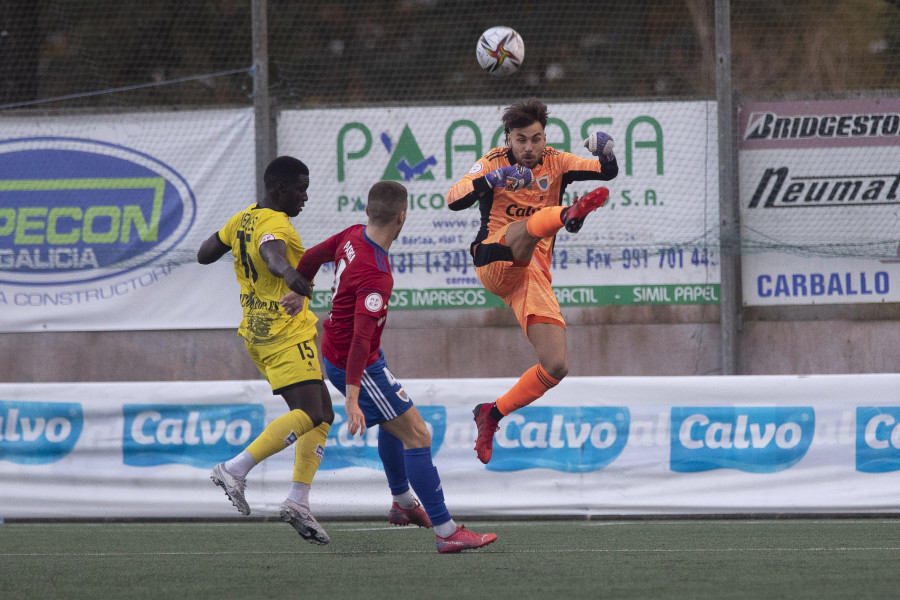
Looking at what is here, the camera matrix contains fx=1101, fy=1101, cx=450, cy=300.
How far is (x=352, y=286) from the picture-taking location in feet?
18.0

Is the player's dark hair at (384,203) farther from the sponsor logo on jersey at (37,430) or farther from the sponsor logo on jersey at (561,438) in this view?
the sponsor logo on jersey at (37,430)

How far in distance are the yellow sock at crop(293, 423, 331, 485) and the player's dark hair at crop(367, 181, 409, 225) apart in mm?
1433

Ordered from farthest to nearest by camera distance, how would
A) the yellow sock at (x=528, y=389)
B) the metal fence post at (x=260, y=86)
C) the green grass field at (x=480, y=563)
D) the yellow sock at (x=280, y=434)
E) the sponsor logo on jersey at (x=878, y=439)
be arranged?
the metal fence post at (x=260, y=86) → the sponsor logo on jersey at (x=878, y=439) → the yellow sock at (x=528, y=389) → the yellow sock at (x=280, y=434) → the green grass field at (x=480, y=563)

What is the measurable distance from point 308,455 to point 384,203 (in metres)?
1.60

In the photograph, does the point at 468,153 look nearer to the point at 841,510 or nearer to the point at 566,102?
the point at 566,102

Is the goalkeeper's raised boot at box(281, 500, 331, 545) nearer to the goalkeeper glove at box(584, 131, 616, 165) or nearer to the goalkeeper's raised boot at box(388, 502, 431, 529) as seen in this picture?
the goalkeeper's raised boot at box(388, 502, 431, 529)

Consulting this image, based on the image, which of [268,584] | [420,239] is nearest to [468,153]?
[420,239]

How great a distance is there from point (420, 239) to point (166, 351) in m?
2.80

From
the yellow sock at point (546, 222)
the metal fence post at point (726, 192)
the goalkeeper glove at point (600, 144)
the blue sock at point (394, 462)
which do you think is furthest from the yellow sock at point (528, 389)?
the metal fence post at point (726, 192)

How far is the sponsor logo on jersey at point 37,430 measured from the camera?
8484 mm

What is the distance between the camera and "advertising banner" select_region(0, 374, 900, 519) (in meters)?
7.99

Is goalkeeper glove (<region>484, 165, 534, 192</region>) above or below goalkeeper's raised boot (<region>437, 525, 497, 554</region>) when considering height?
above

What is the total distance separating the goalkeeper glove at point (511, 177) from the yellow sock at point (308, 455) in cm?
171

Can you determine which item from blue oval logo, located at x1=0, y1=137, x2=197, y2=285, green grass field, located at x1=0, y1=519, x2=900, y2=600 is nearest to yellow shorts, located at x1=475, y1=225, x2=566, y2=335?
green grass field, located at x1=0, y1=519, x2=900, y2=600
